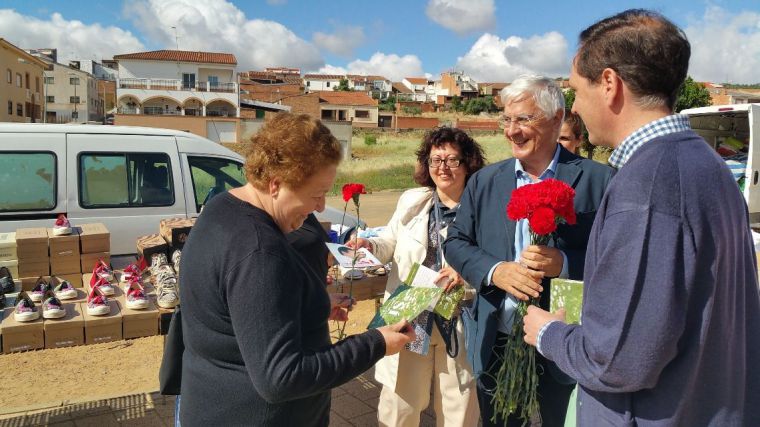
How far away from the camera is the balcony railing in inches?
1954

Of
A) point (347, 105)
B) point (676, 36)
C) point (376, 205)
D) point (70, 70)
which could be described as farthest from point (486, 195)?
point (70, 70)

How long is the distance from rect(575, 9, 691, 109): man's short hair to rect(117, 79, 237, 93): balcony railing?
5272 cm

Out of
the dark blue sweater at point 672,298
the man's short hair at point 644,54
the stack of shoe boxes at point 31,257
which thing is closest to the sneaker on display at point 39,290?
the stack of shoe boxes at point 31,257

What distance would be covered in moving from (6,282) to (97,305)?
766 mm

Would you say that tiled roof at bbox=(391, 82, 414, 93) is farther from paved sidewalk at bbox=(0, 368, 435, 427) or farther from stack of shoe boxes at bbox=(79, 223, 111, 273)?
paved sidewalk at bbox=(0, 368, 435, 427)

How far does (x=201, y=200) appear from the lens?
5.65 m

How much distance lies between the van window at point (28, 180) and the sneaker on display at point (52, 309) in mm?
2331

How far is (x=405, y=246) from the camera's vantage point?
3.00m

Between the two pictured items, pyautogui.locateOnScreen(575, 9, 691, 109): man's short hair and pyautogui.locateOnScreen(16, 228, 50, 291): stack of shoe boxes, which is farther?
pyautogui.locateOnScreen(16, 228, 50, 291): stack of shoe boxes

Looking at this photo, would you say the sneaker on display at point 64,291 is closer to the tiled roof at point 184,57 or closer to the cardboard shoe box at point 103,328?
the cardboard shoe box at point 103,328

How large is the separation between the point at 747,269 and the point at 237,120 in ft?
141

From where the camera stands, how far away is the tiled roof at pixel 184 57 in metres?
53.4

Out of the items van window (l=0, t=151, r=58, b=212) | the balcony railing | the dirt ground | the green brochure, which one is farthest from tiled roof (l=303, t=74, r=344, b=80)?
the green brochure

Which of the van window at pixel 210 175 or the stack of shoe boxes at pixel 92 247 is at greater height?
the van window at pixel 210 175
